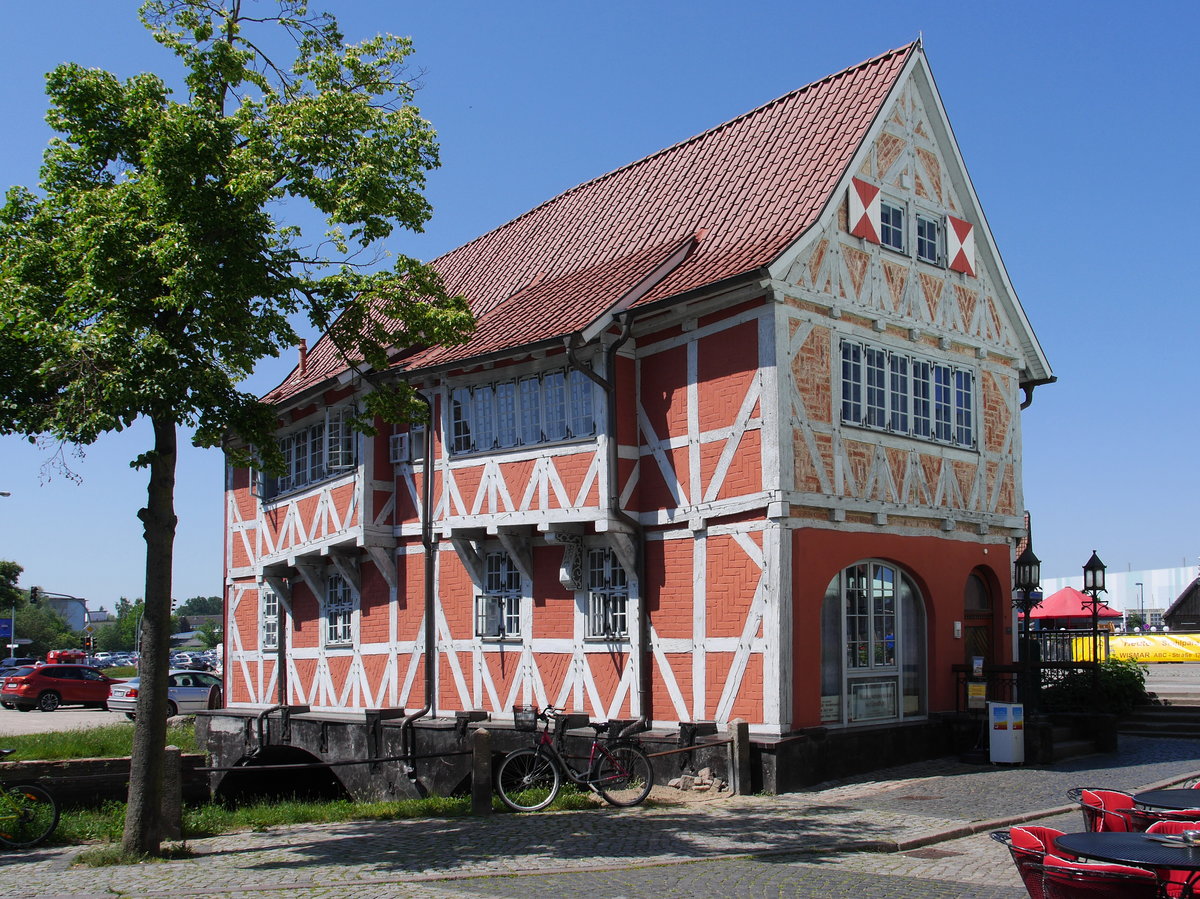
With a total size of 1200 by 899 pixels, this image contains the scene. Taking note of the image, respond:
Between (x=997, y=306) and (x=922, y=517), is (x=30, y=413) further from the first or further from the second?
(x=997, y=306)

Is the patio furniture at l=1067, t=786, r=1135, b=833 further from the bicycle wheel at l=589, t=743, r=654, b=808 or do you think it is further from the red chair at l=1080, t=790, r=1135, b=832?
the bicycle wheel at l=589, t=743, r=654, b=808

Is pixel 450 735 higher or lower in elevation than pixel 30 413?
lower

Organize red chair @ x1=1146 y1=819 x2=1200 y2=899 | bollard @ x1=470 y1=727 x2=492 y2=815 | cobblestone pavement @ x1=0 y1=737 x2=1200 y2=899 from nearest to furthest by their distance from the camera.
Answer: red chair @ x1=1146 y1=819 x2=1200 y2=899 < cobblestone pavement @ x1=0 y1=737 x2=1200 y2=899 < bollard @ x1=470 y1=727 x2=492 y2=815

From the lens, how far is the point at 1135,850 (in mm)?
6586

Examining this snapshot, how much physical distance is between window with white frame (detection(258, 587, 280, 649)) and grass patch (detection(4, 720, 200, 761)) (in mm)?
2647

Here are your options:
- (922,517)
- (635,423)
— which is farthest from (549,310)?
(922,517)

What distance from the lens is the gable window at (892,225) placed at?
17.4m

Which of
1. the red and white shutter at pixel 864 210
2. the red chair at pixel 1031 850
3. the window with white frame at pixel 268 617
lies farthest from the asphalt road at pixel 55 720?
the red chair at pixel 1031 850

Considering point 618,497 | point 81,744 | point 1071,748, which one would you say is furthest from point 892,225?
point 81,744

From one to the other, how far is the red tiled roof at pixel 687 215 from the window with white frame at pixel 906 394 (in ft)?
7.07

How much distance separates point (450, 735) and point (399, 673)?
2608mm

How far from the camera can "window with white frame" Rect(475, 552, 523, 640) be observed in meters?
19.0

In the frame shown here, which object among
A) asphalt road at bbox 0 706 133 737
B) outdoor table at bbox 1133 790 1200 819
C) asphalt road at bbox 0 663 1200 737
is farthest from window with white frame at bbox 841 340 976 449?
asphalt road at bbox 0 706 133 737

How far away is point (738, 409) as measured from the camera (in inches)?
621
